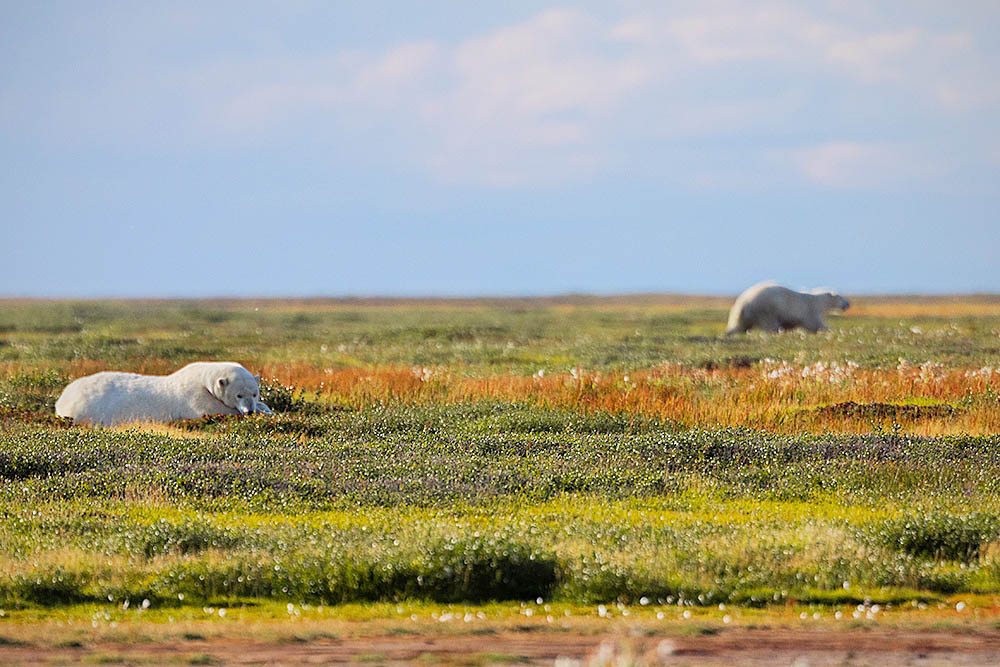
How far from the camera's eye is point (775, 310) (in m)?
53.1

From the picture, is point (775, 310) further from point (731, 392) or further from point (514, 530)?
point (514, 530)

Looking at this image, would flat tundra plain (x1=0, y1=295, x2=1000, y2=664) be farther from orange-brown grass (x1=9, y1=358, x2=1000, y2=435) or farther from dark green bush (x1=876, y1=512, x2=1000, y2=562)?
orange-brown grass (x1=9, y1=358, x2=1000, y2=435)

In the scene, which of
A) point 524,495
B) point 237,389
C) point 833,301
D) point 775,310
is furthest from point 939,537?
point 833,301

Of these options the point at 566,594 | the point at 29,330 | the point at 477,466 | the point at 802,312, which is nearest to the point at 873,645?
the point at 566,594

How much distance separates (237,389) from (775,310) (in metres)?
36.0

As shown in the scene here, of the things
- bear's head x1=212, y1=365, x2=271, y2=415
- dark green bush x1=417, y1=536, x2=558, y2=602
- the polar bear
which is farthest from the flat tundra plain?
the polar bear

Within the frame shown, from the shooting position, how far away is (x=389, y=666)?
7.75 m

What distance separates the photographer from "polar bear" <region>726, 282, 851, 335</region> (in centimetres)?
5316

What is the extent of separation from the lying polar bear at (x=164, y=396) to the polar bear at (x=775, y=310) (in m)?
34.8

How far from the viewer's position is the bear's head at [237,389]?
21.4 metres

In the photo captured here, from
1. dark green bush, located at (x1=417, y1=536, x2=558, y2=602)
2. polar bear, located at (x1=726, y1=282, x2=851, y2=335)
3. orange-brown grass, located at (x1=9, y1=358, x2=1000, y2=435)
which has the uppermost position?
polar bear, located at (x1=726, y1=282, x2=851, y2=335)

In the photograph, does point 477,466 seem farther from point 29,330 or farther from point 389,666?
point 29,330

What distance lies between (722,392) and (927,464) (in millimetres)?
8958

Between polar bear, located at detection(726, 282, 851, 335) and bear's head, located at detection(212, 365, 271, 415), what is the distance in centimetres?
3480
